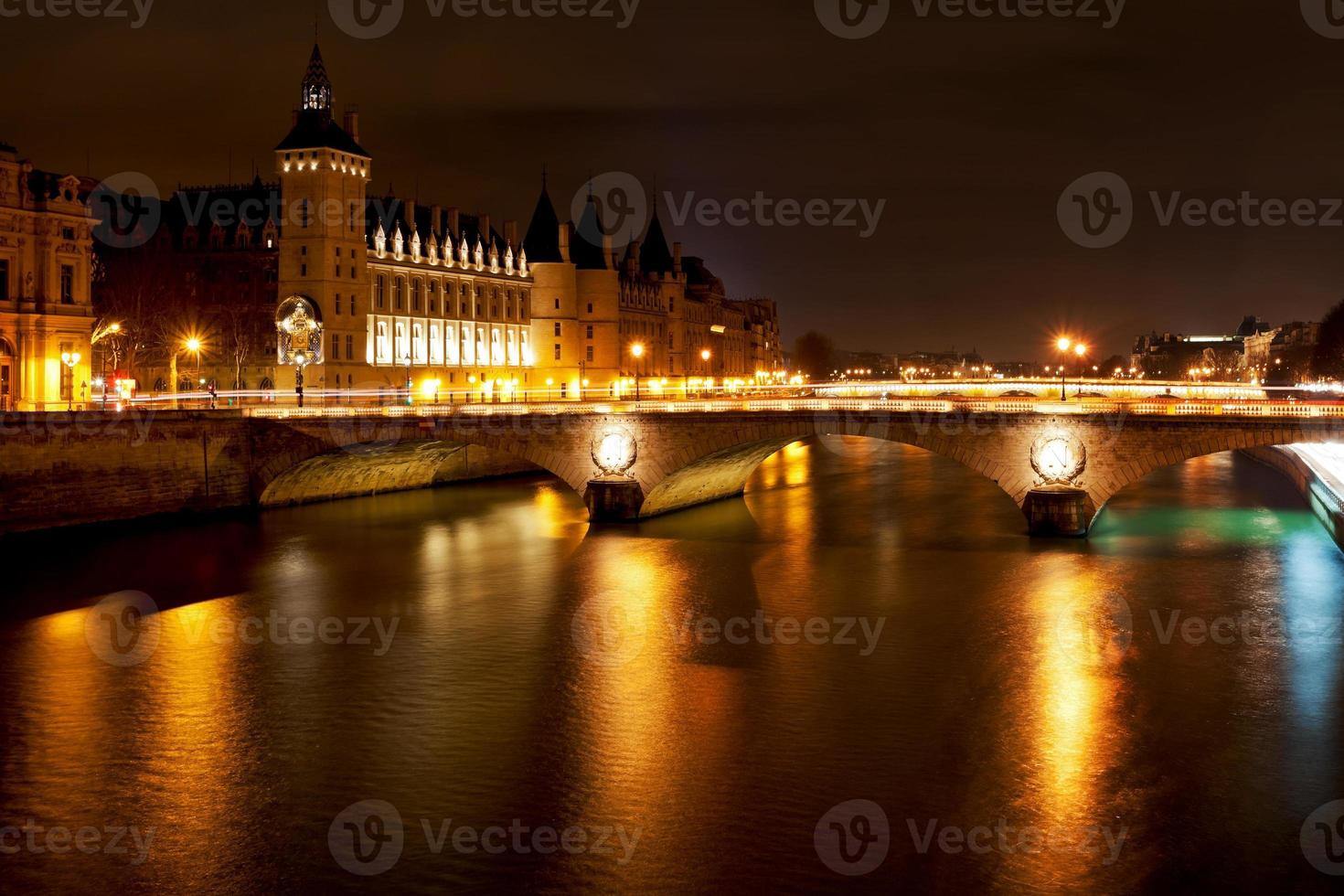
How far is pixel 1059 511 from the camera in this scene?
42906 mm

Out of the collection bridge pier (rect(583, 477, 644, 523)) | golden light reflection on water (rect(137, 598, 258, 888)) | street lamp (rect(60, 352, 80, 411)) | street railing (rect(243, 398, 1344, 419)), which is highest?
street lamp (rect(60, 352, 80, 411))

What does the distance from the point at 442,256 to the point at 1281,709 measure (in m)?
85.1

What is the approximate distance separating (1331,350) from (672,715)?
9988 cm

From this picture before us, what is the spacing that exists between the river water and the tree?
232 ft

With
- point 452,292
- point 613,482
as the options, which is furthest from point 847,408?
point 452,292

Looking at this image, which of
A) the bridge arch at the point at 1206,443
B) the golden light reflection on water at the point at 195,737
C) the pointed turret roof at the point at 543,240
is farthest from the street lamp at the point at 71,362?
the pointed turret roof at the point at 543,240

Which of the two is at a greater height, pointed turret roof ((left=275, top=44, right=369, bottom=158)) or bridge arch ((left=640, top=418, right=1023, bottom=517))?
pointed turret roof ((left=275, top=44, right=369, bottom=158))

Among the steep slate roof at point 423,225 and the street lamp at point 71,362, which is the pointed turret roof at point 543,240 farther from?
the street lamp at point 71,362

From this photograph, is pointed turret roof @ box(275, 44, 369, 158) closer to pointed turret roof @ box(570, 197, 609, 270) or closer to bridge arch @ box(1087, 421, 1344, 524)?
pointed turret roof @ box(570, 197, 609, 270)

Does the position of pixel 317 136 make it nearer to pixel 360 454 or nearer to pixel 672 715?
pixel 360 454

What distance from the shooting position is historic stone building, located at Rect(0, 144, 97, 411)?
5553 centimetres

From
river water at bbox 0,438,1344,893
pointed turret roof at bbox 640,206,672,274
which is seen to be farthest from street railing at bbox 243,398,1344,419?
pointed turret roof at bbox 640,206,672,274

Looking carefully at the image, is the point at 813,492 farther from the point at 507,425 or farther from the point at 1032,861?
the point at 1032,861

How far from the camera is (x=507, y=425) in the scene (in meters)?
50.1
